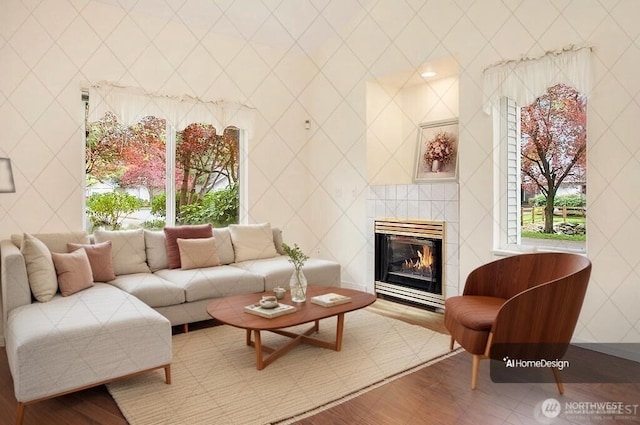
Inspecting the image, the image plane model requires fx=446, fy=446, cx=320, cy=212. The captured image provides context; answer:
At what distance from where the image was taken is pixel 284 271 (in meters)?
4.08

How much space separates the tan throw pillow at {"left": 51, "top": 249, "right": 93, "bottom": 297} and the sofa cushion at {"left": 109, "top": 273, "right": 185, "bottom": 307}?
27 cm

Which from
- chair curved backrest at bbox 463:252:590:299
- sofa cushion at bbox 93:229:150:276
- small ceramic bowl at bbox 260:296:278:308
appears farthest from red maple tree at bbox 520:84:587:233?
sofa cushion at bbox 93:229:150:276

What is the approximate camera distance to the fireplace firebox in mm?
4227

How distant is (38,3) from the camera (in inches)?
145

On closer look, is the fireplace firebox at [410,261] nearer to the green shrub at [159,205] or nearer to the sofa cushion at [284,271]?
the sofa cushion at [284,271]

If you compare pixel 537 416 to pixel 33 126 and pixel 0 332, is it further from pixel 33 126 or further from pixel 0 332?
pixel 33 126

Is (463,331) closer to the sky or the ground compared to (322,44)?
closer to the ground

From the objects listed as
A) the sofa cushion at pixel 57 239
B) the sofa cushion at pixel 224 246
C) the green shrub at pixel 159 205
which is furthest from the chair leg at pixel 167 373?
the green shrub at pixel 159 205

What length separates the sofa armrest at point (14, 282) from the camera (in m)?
2.76

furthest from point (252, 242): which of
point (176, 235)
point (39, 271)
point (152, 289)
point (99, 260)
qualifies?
point (39, 271)

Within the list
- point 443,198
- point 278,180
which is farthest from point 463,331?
point 278,180

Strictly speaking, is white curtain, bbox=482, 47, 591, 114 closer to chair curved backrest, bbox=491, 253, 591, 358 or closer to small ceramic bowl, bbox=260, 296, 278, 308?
chair curved backrest, bbox=491, 253, 591, 358

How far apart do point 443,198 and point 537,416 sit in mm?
2246

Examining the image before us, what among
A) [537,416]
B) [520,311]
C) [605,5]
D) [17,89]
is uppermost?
[605,5]
